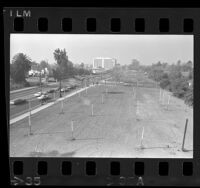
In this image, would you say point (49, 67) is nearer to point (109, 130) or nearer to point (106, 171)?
point (109, 130)

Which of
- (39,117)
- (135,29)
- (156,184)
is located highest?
(135,29)

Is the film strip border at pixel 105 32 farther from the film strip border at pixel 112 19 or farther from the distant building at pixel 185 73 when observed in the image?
the distant building at pixel 185 73

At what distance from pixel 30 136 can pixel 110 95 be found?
1.18 meters

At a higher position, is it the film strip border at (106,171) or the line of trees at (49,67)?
the line of trees at (49,67)

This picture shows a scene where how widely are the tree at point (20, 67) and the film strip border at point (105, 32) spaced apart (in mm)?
131

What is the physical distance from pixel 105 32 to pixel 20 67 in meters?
1.20

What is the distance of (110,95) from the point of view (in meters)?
6.51

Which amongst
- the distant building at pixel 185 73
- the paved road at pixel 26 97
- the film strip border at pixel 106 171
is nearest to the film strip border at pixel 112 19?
the distant building at pixel 185 73

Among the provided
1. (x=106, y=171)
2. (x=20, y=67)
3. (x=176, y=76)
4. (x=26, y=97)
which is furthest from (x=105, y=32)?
(x=106, y=171)

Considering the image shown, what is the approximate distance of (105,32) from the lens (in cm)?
621

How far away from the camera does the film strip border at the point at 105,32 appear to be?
620 centimetres
